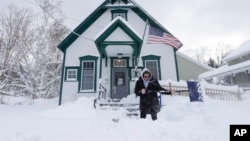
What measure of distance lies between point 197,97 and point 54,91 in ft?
57.5

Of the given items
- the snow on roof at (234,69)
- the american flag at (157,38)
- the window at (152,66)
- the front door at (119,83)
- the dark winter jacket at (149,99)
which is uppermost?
the american flag at (157,38)

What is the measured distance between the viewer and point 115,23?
→ 32.1 ft

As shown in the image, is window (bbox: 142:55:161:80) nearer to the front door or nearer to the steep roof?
the front door

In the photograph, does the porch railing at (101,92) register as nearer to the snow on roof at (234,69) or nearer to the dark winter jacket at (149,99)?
the dark winter jacket at (149,99)

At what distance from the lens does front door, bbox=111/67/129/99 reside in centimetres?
1108

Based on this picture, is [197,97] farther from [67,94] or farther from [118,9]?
[118,9]

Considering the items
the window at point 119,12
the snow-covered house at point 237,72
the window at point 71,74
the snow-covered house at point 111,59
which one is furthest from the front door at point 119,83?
the snow-covered house at point 237,72

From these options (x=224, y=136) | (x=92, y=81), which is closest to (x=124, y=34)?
(x=92, y=81)

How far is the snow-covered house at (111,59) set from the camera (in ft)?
36.1

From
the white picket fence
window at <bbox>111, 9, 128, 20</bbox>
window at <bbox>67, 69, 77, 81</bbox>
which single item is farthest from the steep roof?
the white picket fence

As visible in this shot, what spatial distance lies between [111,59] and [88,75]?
1.83 metres

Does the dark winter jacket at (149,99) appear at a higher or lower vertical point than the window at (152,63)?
lower

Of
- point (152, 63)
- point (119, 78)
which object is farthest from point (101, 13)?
point (152, 63)

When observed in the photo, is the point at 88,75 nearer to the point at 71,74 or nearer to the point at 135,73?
the point at 71,74
